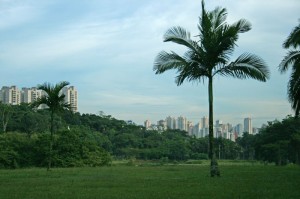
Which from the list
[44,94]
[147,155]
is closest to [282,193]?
[44,94]

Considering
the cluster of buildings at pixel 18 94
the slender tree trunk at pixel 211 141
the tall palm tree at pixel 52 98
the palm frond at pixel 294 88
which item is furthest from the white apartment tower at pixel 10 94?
the slender tree trunk at pixel 211 141

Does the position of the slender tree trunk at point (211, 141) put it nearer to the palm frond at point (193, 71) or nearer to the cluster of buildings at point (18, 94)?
the palm frond at point (193, 71)

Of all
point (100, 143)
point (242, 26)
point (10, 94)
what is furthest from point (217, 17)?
point (10, 94)

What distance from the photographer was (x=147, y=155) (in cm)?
9344

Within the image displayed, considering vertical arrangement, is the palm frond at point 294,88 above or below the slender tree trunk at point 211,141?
above

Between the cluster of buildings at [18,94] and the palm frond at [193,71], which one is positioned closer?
the palm frond at [193,71]

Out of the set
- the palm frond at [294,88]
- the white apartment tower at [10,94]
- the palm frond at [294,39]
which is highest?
the white apartment tower at [10,94]

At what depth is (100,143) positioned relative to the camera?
7769cm

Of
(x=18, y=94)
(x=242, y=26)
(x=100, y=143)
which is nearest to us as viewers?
(x=242, y=26)

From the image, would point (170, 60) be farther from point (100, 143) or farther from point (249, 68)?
point (100, 143)

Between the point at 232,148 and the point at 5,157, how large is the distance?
82884 mm

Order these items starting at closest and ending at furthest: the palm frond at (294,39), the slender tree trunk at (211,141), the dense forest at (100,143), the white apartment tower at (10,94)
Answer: the slender tree trunk at (211,141), the palm frond at (294,39), the dense forest at (100,143), the white apartment tower at (10,94)

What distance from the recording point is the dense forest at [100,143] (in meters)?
41.4

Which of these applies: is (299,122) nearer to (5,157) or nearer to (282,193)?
(5,157)
